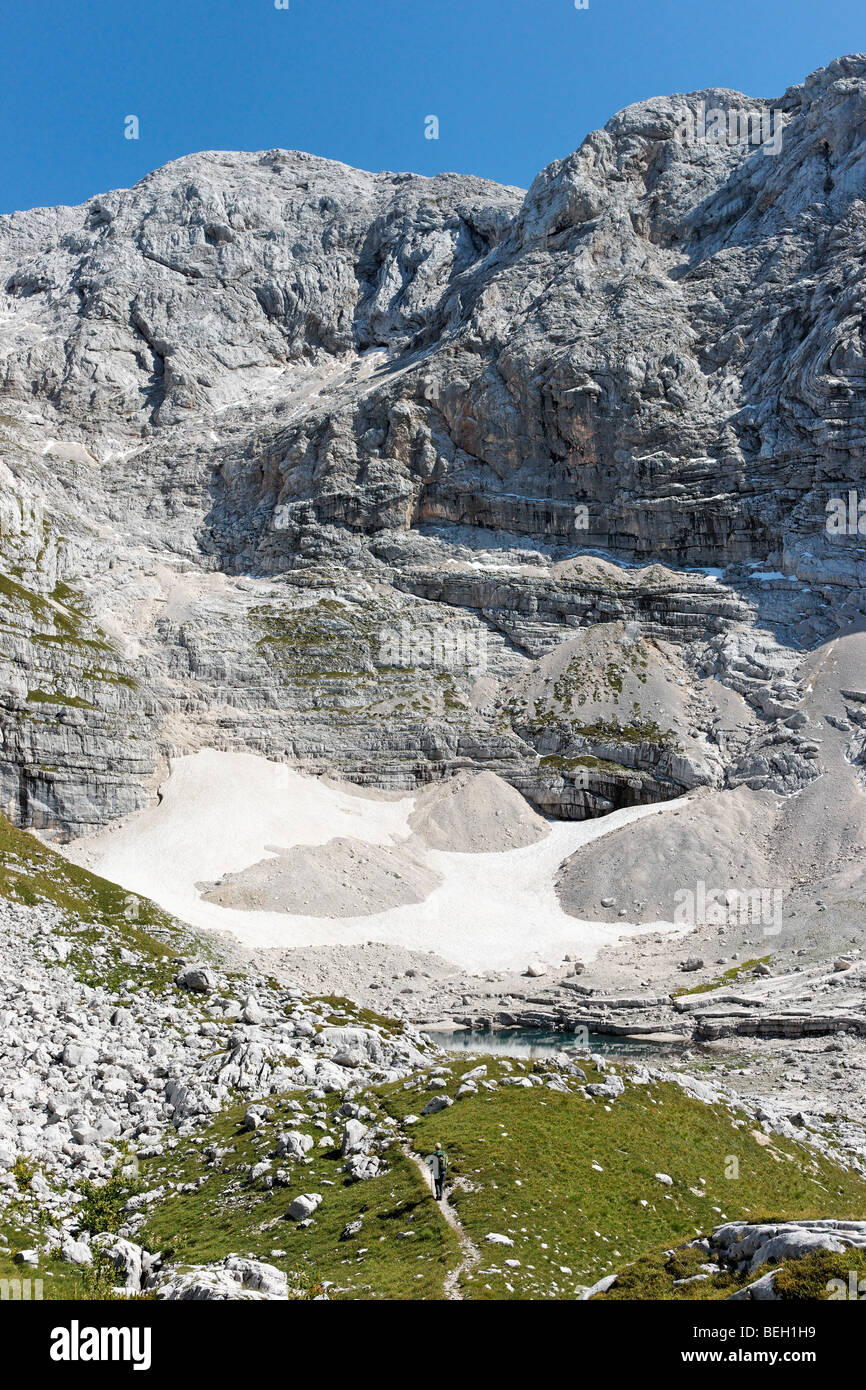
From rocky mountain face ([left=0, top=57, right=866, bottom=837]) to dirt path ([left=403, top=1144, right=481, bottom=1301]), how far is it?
7117 centimetres

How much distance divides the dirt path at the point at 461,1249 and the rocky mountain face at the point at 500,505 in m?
71.2

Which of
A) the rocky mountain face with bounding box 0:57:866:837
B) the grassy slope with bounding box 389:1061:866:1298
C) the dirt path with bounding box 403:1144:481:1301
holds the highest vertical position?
the rocky mountain face with bounding box 0:57:866:837

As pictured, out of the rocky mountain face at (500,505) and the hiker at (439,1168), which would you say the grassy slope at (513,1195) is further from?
the rocky mountain face at (500,505)

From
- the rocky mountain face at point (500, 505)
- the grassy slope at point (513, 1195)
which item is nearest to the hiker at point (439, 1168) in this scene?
the grassy slope at point (513, 1195)

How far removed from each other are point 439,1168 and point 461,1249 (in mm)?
2572

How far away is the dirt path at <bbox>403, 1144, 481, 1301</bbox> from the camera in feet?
45.6

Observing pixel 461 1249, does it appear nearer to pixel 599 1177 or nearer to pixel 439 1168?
pixel 439 1168

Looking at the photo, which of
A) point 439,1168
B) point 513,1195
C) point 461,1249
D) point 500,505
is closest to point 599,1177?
point 513,1195

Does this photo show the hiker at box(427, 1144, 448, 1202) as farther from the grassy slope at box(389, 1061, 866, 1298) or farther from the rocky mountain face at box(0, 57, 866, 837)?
the rocky mountain face at box(0, 57, 866, 837)

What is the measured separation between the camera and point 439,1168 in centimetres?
1794

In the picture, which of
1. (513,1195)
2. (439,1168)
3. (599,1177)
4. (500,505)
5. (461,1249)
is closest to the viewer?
(461,1249)

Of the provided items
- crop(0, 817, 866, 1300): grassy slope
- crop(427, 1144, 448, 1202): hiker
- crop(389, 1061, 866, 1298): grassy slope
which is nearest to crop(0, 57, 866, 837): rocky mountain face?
crop(389, 1061, 866, 1298): grassy slope

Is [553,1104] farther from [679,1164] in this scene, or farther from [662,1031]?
[662,1031]

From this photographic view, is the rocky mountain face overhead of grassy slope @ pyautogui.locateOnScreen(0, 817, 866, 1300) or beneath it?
overhead
